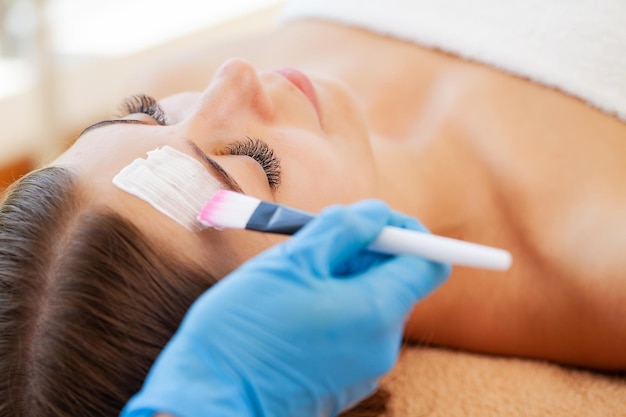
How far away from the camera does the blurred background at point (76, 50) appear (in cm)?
213

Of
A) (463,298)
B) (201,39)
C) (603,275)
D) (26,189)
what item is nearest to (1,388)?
(26,189)

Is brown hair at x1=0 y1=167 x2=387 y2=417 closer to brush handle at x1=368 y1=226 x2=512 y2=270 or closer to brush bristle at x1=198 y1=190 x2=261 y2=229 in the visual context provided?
brush bristle at x1=198 y1=190 x2=261 y2=229

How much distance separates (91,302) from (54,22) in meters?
1.72

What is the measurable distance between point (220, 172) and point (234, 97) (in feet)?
0.52

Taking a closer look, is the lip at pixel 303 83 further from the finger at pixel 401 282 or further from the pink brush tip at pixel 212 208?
the finger at pixel 401 282

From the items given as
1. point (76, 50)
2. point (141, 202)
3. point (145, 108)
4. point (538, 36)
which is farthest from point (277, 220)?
point (76, 50)

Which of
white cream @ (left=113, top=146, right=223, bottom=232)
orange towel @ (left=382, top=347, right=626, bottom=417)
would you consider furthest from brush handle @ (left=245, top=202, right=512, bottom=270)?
orange towel @ (left=382, top=347, right=626, bottom=417)

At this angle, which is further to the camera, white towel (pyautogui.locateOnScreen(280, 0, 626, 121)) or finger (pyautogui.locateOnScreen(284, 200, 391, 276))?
white towel (pyautogui.locateOnScreen(280, 0, 626, 121))

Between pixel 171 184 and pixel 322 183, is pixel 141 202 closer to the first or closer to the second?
pixel 171 184

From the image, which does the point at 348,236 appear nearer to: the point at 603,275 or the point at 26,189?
the point at 26,189

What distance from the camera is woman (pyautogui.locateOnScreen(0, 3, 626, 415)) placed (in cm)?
72

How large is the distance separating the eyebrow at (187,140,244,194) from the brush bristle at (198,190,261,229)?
47mm

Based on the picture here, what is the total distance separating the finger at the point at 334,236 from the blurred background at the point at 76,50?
5.02ft

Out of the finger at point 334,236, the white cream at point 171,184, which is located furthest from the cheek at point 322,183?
the finger at point 334,236
